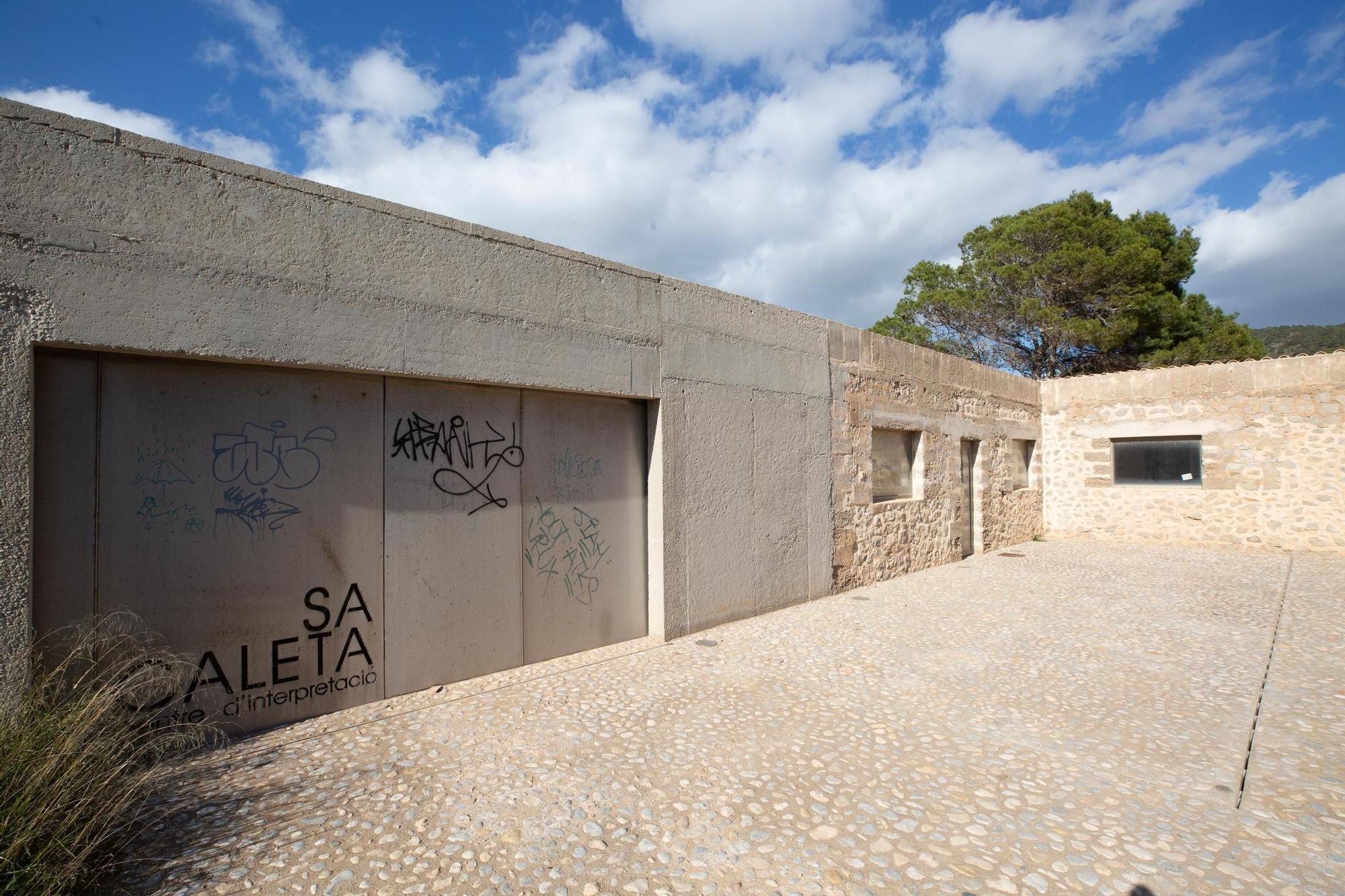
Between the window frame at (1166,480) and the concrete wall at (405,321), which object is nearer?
the concrete wall at (405,321)

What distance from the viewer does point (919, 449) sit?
839 cm

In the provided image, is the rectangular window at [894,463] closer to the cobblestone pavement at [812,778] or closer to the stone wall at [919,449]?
the stone wall at [919,449]

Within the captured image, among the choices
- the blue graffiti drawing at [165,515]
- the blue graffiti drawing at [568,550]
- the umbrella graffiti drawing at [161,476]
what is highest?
the umbrella graffiti drawing at [161,476]

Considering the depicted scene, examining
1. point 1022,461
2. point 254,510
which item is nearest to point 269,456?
point 254,510

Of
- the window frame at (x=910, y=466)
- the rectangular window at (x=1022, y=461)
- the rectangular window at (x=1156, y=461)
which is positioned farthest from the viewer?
the rectangular window at (x=1022, y=461)

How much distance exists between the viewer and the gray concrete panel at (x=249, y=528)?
131 inches

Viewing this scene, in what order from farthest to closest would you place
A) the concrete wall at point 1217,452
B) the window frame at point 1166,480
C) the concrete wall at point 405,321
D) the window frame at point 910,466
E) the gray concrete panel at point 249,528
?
the window frame at point 1166,480
the concrete wall at point 1217,452
the window frame at point 910,466
the gray concrete panel at point 249,528
the concrete wall at point 405,321

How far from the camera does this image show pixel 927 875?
236 centimetres

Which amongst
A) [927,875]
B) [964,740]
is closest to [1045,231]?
[964,740]

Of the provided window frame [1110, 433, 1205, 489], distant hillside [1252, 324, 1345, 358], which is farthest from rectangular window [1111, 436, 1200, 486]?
distant hillside [1252, 324, 1345, 358]

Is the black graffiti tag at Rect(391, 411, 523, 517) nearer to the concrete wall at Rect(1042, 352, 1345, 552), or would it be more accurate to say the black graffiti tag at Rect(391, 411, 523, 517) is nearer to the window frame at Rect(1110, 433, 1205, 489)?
the concrete wall at Rect(1042, 352, 1345, 552)

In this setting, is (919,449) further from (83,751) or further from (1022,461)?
(83,751)

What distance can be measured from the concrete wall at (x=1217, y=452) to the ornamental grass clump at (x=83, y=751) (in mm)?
12839

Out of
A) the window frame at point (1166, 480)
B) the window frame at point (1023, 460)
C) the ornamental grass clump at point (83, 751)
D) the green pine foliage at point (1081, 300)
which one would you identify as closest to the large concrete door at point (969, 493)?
the window frame at point (1023, 460)
